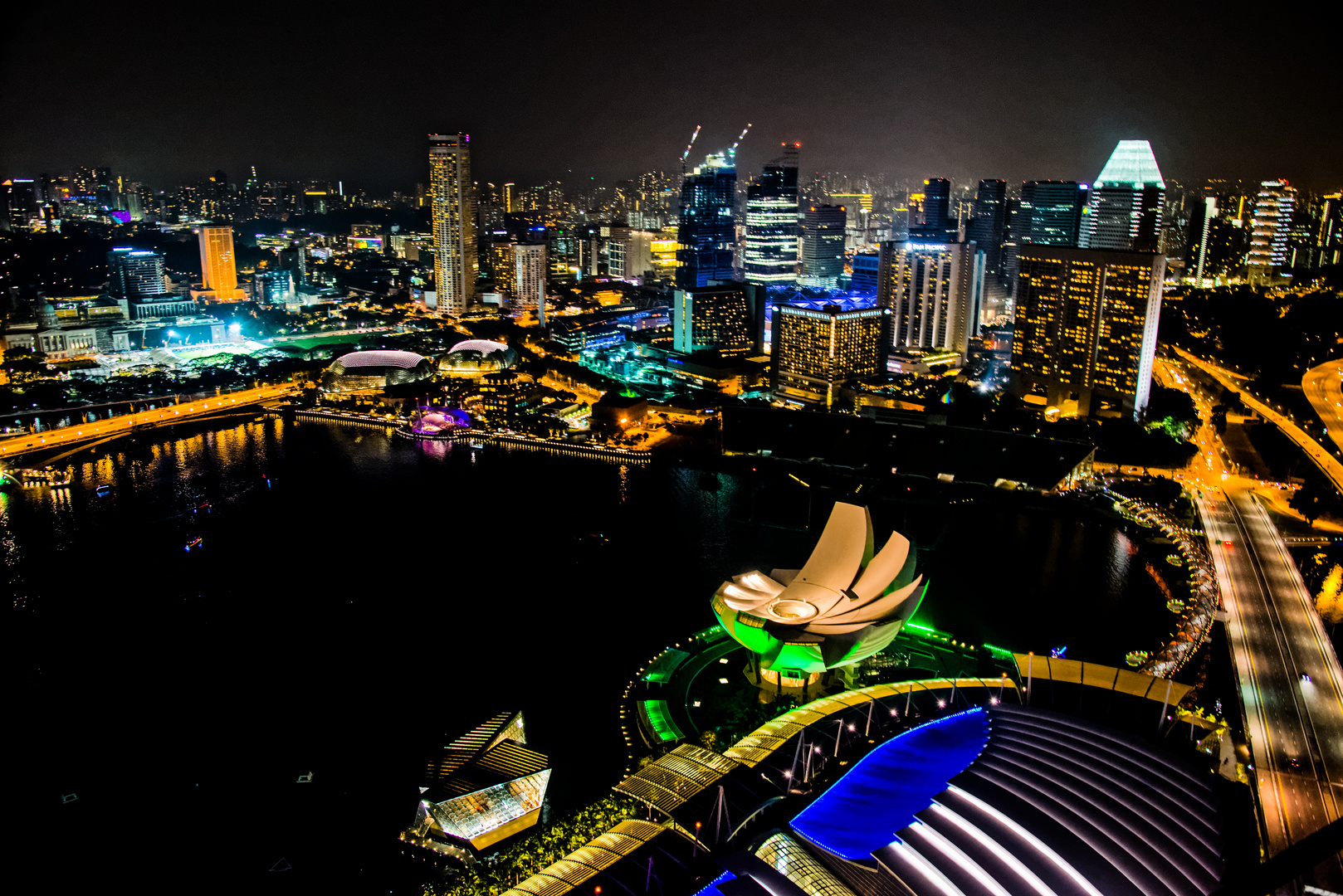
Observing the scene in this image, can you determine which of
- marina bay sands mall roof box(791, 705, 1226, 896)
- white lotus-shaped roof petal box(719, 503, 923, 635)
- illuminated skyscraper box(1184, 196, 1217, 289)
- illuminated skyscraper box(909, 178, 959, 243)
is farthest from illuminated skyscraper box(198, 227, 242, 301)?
illuminated skyscraper box(1184, 196, 1217, 289)

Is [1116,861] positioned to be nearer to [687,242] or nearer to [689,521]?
[689,521]

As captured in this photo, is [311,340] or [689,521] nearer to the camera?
[689,521]

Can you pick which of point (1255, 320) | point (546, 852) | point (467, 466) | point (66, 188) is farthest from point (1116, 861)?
point (66, 188)

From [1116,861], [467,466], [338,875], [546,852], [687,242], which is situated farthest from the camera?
[687,242]

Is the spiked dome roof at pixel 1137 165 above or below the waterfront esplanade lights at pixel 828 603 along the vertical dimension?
above

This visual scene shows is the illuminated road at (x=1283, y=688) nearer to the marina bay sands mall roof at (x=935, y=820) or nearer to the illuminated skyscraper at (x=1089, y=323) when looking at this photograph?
the marina bay sands mall roof at (x=935, y=820)

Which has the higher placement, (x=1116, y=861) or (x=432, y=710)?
(x=1116, y=861)

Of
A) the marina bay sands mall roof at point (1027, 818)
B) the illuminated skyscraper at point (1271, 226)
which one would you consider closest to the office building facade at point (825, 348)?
the marina bay sands mall roof at point (1027, 818)

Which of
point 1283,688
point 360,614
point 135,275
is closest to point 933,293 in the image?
point 1283,688
